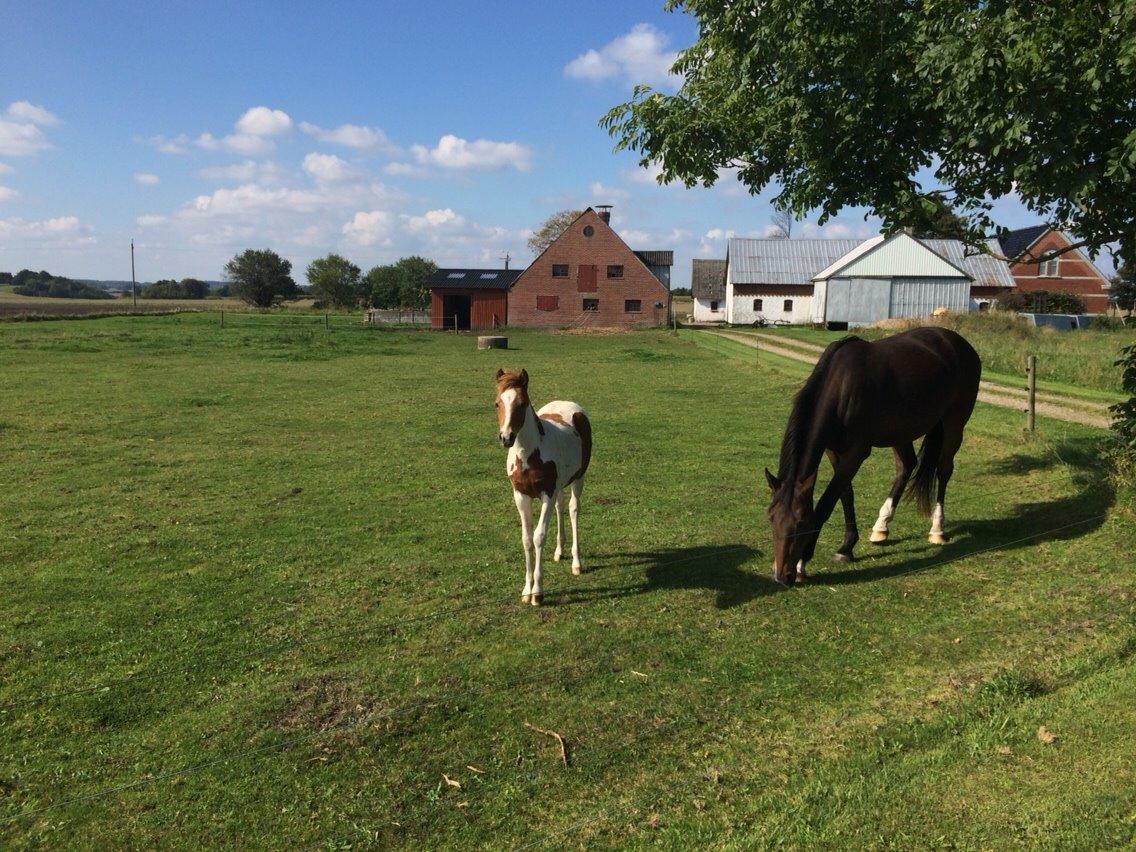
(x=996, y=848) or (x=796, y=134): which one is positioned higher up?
(x=796, y=134)

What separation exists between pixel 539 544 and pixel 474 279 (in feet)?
→ 190

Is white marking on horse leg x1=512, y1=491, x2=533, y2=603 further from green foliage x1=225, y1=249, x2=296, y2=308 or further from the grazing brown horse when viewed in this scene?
green foliage x1=225, y1=249, x2=296, y2=308

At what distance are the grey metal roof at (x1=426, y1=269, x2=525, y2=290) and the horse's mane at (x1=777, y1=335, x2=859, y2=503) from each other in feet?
181

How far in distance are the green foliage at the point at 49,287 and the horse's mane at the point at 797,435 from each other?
7012 inches

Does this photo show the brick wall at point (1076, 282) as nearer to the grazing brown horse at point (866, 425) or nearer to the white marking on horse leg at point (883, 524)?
the grazing brown horse at point (866, 425)

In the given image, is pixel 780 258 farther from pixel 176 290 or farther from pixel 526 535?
pixel 176 290

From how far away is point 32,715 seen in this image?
5102mm

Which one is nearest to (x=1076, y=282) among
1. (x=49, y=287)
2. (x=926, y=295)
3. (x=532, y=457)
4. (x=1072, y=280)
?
(x=1072, y=280)

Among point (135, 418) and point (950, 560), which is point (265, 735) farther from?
point (135, 418)

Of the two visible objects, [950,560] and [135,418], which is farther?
[135,418]

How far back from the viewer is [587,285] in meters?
61.4

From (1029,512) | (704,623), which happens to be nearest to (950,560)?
(1029,512)

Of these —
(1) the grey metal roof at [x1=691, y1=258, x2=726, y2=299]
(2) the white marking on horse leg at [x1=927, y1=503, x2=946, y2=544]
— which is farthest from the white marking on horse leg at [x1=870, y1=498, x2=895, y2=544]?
(1) the grey metal roof at [x1=691, y1=258, x2=726, y2=299]

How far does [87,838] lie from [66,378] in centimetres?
2371
